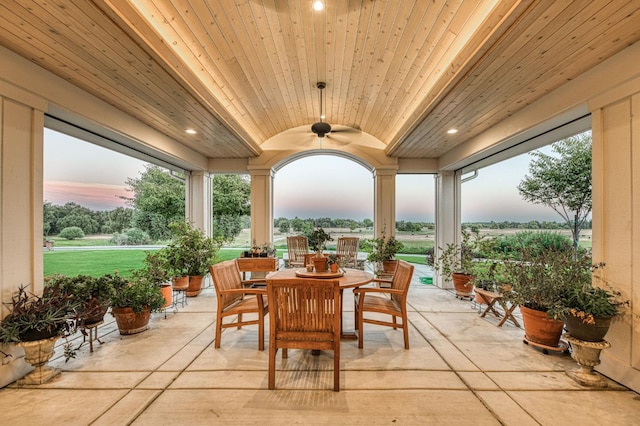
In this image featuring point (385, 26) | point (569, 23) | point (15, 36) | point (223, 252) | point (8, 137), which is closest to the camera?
point (569, 23)

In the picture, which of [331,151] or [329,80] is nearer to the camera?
[329,80]

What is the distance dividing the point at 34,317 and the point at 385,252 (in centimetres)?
490

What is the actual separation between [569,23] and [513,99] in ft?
4.10

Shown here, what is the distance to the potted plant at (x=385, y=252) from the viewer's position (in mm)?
5422

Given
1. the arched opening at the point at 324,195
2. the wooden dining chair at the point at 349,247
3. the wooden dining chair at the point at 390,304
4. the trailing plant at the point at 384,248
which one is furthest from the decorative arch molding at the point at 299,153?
the wooden dining chair at the point at 390,304

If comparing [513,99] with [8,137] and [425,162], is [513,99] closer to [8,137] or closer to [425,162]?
[425,162]

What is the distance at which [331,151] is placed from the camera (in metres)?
5.85

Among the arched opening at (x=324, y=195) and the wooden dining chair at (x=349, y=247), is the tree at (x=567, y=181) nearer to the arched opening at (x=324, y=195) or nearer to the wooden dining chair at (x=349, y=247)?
the arched opening at (x=324, y=195)

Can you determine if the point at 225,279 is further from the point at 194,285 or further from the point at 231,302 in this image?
the point at 194,285

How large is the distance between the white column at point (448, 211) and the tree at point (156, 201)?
18.0ft

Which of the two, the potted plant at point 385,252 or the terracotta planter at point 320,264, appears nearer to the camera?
the terracotta planter at point 320,264

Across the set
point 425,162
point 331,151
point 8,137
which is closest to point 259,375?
point 8,137

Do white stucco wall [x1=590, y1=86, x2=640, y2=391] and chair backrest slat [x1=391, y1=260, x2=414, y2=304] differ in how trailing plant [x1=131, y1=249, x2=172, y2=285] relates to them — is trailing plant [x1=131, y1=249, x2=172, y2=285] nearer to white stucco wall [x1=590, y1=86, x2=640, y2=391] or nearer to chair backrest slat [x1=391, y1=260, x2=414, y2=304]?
chair backrest slat [x1=391, y1=260, x2=414, y2=304]

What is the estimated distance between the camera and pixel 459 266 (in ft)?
17.0
